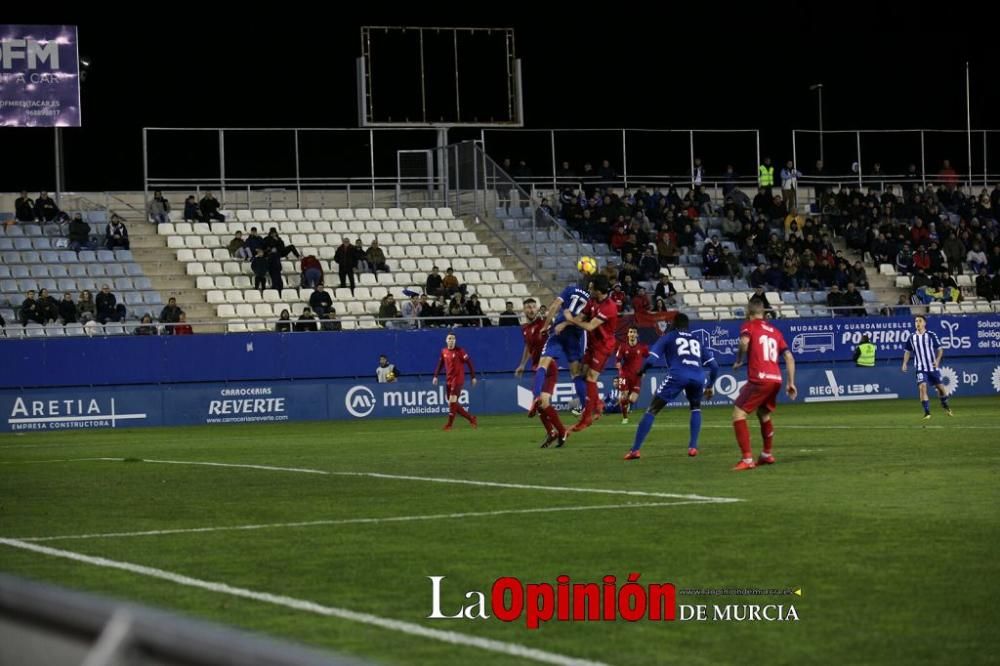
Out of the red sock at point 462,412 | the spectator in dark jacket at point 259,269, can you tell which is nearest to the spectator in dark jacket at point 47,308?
the spectator in dark jacket at point 259,269

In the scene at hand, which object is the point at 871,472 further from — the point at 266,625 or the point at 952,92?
the point at 952,92

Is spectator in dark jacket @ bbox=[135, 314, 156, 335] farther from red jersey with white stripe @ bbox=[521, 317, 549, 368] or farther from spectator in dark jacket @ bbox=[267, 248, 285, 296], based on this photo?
red jersey with white stripe @ bbox=[521, 317, 549, 368]

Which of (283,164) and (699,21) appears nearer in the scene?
(283,164)

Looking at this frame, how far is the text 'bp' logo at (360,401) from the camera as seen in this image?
128 feet

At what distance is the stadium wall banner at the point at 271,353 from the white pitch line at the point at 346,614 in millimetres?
26112

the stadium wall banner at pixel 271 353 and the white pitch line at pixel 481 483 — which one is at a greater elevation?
the stadium wall banner at pixel 271 353

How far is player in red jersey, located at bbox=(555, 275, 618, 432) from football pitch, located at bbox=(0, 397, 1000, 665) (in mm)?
1522

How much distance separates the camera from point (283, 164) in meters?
50.4

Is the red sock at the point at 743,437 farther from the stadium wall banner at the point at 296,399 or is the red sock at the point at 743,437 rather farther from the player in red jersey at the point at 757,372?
the stadium wall banner at the point at 296,399

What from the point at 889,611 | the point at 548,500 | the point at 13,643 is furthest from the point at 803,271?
the point at 13,643

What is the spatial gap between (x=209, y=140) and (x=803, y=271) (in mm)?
19344

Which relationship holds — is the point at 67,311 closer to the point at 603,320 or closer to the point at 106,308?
the point at 106,308

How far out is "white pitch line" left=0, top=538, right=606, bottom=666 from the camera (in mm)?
7051

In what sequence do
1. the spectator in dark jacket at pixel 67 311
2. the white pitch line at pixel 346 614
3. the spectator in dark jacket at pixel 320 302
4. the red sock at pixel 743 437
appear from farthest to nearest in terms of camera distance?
the spectator in dark jacket at pixel 320 302
the spectator in dark jacket at pixel 67 311
the red sock at pixel 743 437
the white pitch line at pixel 346 614
